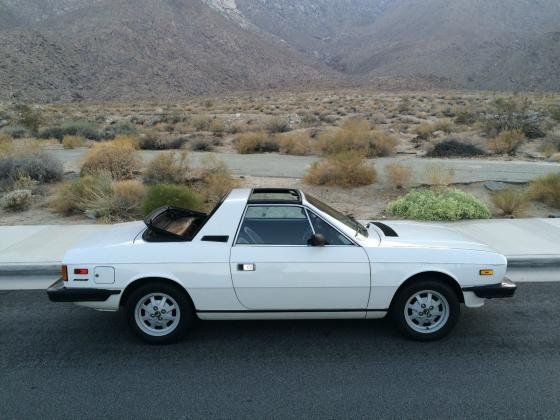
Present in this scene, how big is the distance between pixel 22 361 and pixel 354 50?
11219 centimetres

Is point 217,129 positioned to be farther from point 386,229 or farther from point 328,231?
point 328,231

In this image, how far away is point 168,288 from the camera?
5.21 metres

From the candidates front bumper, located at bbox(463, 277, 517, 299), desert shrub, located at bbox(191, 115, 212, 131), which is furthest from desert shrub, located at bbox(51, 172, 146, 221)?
desert shrub, located at bbox(191, 115, 212, 131)

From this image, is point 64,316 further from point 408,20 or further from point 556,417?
point 408,20

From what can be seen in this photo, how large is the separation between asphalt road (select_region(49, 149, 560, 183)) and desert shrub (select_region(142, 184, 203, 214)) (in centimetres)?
398

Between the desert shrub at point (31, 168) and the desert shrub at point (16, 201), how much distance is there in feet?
4.80

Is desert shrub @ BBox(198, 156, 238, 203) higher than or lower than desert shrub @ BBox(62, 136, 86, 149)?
lower

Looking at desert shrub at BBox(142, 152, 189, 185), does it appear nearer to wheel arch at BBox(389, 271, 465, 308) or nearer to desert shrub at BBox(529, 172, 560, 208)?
desert shrub at BBox(529, 172, 560, 208)

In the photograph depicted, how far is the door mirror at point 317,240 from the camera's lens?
5.12m

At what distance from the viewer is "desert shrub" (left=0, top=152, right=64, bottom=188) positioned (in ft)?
44.2

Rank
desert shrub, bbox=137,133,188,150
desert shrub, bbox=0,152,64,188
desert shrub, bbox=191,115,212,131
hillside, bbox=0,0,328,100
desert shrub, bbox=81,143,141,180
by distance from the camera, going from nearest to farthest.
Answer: desert shrub, bbox=0,152,64,188 < desert shrub, bbox=81,143,141,180 < desert shrub, bbox=137,133,188,150 < desert shrub, bbox=191,115,212,131 < hillside, bbox=0,0,328,100

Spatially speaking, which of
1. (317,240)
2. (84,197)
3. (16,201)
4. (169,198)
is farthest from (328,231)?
(16,201)

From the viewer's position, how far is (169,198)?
10.4 meters

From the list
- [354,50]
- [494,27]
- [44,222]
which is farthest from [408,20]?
[44,222]
